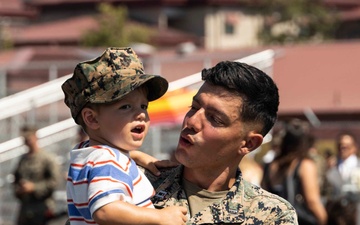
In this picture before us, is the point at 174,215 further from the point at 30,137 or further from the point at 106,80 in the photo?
the point at 30,137

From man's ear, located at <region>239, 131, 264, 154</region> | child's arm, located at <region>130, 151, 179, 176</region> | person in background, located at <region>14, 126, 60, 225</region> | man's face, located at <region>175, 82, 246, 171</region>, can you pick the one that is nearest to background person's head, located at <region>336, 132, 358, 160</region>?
person in background, located at <region>14, 126, 60, 225</region>

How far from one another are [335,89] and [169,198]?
3392 centimetres

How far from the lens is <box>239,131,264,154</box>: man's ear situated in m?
3.73

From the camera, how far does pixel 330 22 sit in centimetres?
5528

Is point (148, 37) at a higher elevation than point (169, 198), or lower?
lower

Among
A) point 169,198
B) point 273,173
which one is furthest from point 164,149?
point 169,198

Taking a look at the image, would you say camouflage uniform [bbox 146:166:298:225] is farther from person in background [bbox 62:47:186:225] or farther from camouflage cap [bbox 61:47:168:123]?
camouflage cap [bbox 61:47:168:123]

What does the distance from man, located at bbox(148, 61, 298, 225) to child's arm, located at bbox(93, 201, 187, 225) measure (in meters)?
0.20

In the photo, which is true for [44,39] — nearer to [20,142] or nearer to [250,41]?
[250,41]

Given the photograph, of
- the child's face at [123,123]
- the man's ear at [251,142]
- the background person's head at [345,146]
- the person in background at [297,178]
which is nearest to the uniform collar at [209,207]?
the man's ear at [251,142]

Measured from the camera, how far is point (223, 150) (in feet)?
12.0

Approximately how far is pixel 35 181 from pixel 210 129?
Answer: 26.2ft

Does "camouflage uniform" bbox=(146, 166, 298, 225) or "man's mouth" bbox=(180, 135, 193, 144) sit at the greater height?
"man's mouth" bbox=(180, 135, 193, 144)

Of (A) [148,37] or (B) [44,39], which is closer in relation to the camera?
(A) [148,37]
